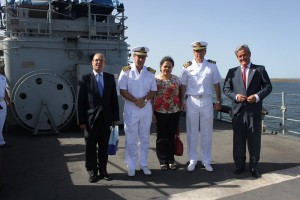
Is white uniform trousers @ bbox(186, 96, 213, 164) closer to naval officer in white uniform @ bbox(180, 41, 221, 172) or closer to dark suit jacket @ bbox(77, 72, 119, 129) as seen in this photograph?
naval officer in white uniform @ bbox(180, 41, 221, 172)

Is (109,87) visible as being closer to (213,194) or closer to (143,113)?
(143,113)

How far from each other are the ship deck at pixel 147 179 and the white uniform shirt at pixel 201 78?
126 centimetres

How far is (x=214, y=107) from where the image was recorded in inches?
219

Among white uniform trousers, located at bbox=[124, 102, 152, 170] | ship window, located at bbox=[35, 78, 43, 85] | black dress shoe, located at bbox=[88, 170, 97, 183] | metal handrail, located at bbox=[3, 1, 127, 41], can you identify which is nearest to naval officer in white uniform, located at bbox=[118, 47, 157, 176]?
white uniform trousers, located at bbox=[124, 102, 152, 170]

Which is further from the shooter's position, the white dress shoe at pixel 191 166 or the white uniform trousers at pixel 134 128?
the white dress shoe at pixel 191 166

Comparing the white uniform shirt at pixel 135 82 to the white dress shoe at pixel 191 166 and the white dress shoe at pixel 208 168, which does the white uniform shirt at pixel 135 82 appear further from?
the white dress shoe at pixel 208 168

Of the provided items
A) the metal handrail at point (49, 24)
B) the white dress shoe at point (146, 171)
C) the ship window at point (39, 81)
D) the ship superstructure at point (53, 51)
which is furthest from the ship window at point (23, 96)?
the white dress shoe at point (146, 171)

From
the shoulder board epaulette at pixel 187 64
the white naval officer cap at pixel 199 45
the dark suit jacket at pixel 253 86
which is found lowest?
the dark suit jacket at pixel 253 86

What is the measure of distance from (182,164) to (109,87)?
1.89 meters

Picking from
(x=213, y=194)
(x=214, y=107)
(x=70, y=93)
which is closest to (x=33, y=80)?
(x=70, y=93)

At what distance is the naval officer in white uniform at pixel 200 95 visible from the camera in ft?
16.9

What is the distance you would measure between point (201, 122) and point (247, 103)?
770 millimetres

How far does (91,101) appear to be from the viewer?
473cm

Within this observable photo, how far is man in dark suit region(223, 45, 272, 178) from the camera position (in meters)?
4.92
